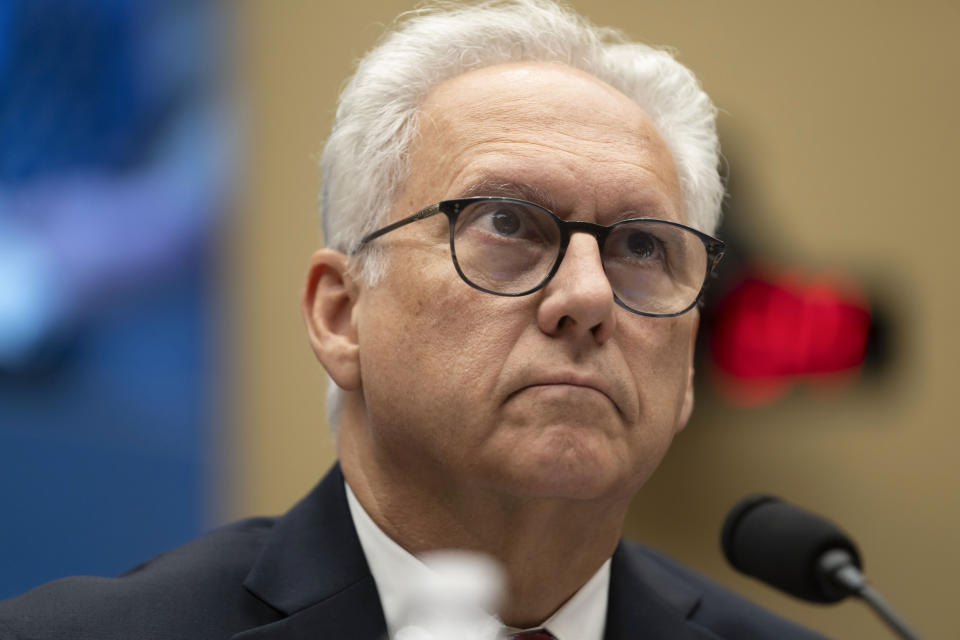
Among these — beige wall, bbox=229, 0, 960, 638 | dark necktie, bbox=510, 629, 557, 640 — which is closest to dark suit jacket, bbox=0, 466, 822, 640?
dark necktie, bbox=510, 629, 557, 640

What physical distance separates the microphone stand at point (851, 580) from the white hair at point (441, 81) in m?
0.58

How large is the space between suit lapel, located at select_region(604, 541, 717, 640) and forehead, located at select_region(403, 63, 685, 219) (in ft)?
1.96

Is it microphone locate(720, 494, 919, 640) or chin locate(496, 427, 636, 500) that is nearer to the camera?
chin locate(496, 427, 636, 500)

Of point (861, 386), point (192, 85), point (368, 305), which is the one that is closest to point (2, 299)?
point (192, 85)

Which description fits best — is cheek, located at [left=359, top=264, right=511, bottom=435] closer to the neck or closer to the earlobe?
the neck

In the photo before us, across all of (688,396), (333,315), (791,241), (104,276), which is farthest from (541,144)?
(791,241)

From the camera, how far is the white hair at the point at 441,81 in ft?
5.47

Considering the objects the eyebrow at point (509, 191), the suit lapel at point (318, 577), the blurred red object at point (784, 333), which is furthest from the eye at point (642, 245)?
the blurred red object at point (784, 333)

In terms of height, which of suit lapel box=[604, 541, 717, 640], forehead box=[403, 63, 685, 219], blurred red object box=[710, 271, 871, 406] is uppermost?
forehead box=[403, 63, 685, 219]

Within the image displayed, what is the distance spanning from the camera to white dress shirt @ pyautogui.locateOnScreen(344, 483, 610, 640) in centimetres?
157

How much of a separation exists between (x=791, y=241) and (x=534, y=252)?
238cm

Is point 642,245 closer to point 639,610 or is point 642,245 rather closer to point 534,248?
point 534,248

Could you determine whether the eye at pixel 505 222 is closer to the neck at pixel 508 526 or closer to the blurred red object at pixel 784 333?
the neck at pixel 508 526

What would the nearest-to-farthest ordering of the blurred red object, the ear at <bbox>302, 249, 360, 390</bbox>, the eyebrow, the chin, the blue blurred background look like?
the chin
the eyebrow
the ear at <bbox>302, 249, 360, 390</bbox>
the blue blurred background
the blurred red object
